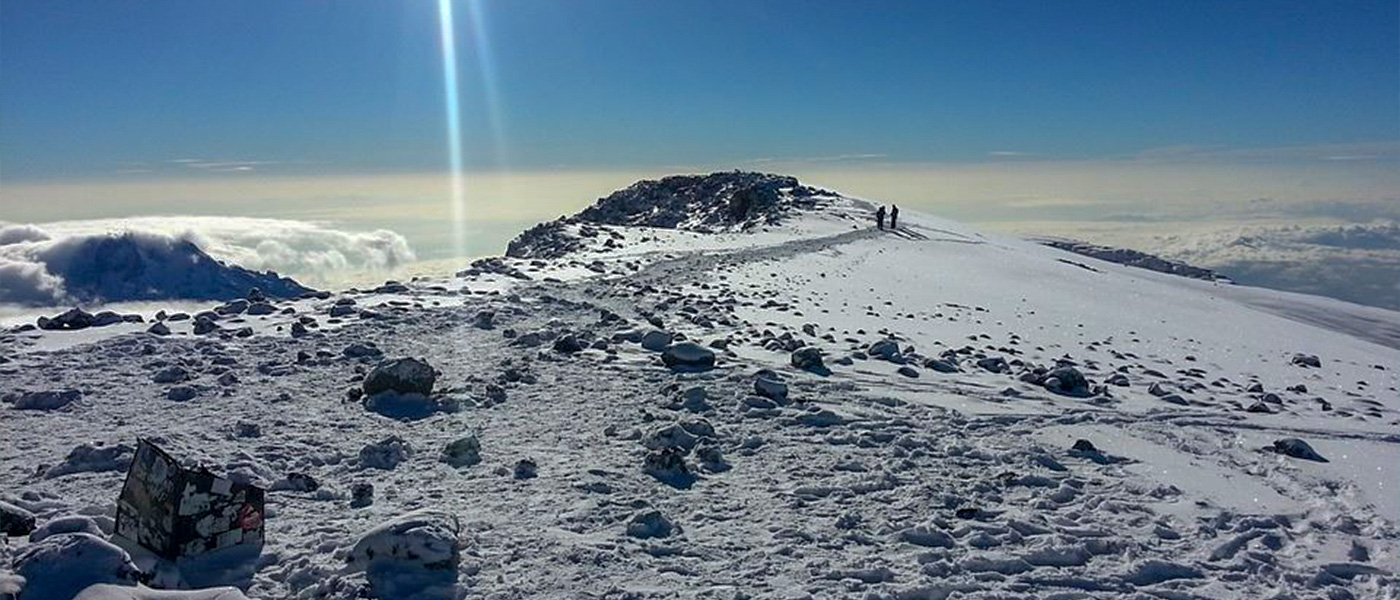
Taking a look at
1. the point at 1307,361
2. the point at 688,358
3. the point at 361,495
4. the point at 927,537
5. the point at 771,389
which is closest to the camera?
the point at 927,537

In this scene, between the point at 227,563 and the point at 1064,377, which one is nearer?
the point at 227,563

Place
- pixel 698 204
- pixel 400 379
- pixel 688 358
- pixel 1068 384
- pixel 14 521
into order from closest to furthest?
pixel 14 521
pixel 400 379
pixel 1068 384
pixel 688 358
pixel 698 204

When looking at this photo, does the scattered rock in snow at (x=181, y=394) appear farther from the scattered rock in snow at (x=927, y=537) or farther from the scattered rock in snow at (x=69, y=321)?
the scattered rock in snow at (x=927, y=537)

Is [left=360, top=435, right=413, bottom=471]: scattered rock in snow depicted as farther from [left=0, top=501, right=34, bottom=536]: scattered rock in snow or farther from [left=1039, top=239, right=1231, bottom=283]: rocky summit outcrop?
[left=1039, top=239, right=1231, bottom=283]: rocky summit outcrop

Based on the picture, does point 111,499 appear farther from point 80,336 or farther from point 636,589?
point 80,336

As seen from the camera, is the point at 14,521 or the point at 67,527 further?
the point at 14,521

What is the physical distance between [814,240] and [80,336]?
2892 cm

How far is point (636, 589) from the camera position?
5.52m

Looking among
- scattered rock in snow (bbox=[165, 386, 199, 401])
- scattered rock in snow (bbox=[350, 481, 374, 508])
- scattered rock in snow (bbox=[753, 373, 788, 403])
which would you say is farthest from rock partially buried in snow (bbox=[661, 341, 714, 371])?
scattered rock in snow (bbox=[165, 386, 199, 401])

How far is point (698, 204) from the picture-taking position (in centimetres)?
6162

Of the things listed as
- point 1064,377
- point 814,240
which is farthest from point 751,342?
point 814,240

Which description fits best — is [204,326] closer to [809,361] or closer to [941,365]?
[809,361]

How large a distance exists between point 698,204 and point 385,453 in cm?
5450

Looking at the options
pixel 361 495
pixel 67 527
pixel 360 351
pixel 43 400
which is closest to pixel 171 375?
pixel 43 400
